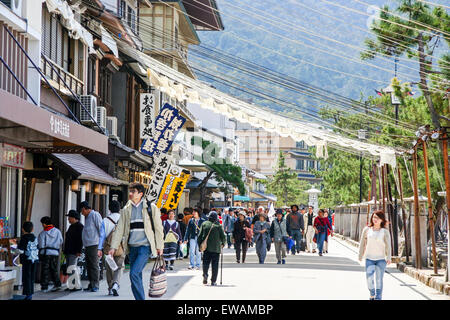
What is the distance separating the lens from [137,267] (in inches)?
436

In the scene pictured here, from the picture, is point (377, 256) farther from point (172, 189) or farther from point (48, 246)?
point (172, 189)

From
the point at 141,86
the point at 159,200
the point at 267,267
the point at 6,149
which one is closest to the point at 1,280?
the point at 6,149

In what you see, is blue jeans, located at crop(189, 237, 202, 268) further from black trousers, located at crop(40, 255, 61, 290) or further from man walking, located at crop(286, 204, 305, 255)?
black trousers, located at crop(40, 255, 61, 290)

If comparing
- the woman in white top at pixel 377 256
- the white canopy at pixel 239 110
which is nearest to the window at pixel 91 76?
the white canopy at pixel 239 110

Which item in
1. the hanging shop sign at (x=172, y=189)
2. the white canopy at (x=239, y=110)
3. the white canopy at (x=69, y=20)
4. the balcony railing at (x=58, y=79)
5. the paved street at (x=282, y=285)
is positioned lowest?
the paved street at (x=282, y=285)

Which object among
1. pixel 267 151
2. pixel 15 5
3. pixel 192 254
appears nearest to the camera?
pixel 15 5

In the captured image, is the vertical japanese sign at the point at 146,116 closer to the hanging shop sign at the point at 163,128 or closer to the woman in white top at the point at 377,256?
the hanging shop sign at the point at 163,128

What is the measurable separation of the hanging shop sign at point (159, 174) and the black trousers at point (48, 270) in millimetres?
11376

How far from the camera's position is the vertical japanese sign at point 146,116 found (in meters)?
31.4

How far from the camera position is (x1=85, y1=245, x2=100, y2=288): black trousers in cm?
1491

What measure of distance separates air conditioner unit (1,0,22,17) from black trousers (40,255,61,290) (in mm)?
5607

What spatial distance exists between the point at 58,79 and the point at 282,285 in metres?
8.71

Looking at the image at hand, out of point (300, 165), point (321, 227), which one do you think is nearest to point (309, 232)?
point (321, 227)

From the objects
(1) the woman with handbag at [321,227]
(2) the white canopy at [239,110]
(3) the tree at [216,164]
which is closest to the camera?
(2) the white canopy at [239,110]
